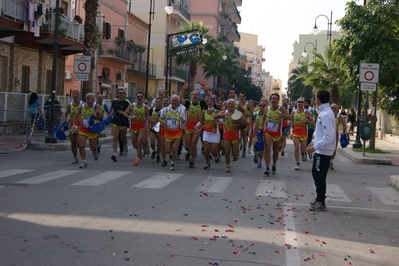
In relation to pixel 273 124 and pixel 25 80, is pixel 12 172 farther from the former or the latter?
pixel 25 80

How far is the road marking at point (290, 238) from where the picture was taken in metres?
6.81

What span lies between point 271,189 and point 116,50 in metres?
32.4

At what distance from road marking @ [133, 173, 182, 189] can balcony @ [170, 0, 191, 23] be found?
4699cm

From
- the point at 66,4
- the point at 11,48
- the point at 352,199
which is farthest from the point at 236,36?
the point at 352,199

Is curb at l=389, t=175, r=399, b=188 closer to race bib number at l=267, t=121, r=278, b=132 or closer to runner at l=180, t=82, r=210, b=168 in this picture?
race bib number at l=267, t=121, r=278, b=132

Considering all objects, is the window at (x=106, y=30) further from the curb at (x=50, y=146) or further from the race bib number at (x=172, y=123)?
the race bib number at (x=172, y=123)

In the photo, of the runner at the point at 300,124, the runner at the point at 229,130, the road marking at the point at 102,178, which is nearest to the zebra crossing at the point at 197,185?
the road marking at the point at 102,178

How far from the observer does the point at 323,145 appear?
10141 mm

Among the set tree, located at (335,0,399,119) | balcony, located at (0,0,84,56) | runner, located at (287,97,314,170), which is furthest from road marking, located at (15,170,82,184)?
tree, located at (335,0,399,119)

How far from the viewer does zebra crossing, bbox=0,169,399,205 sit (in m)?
12.2

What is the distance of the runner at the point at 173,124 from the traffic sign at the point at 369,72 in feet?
28.1

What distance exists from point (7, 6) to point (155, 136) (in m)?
10.8

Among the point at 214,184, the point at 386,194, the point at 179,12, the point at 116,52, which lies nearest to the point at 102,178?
the point at 214,184

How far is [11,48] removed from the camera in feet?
92.5
